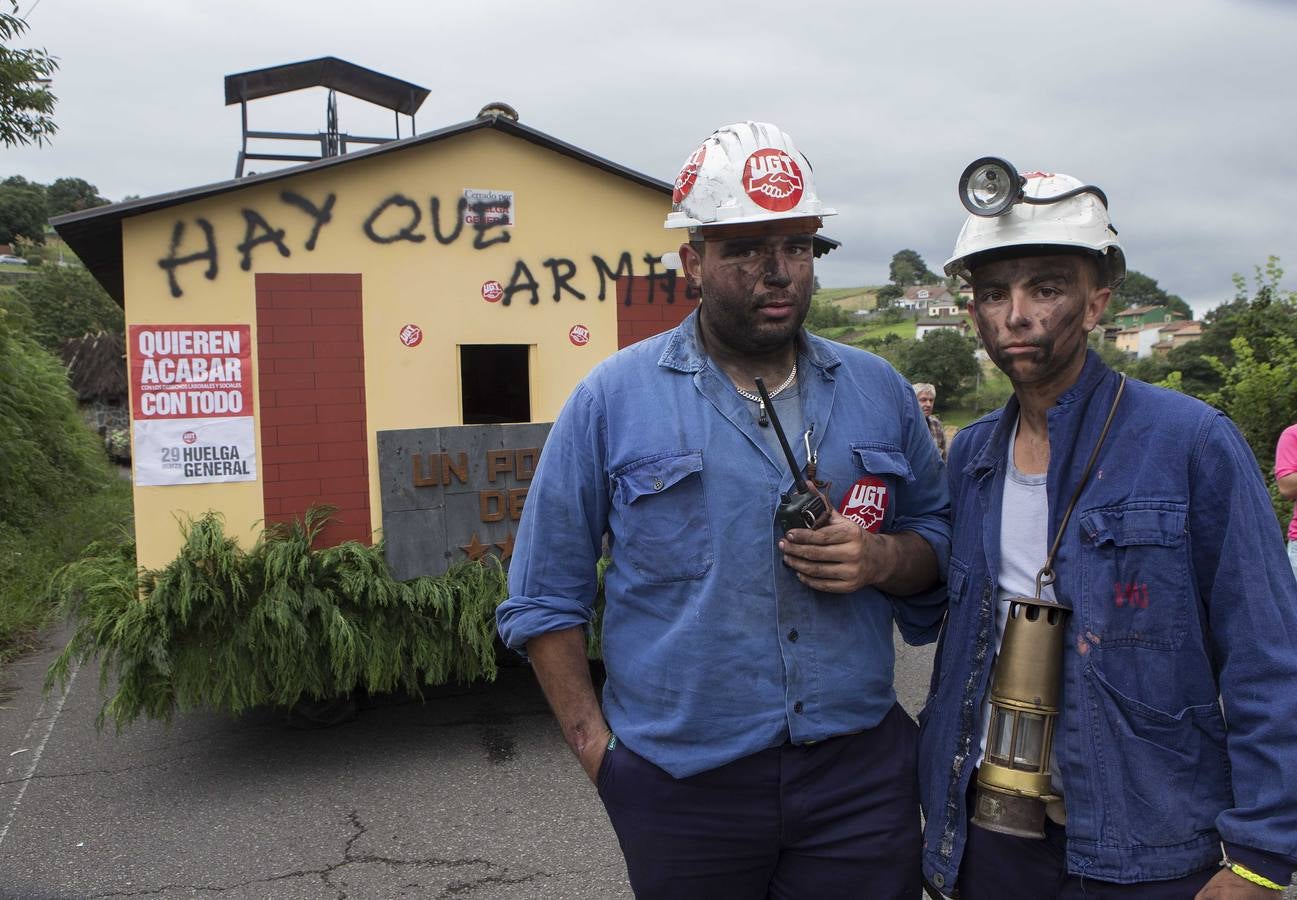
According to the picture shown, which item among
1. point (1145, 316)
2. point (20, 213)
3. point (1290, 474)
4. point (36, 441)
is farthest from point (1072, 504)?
point (1145, 316)

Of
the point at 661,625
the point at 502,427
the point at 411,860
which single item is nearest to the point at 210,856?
the point at 411,860

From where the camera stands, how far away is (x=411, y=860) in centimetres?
429

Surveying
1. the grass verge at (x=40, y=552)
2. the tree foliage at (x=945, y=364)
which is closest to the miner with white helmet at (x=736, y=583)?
the grass verge at (x=40, y=552)

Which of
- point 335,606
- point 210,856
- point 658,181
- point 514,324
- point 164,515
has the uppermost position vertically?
point 658,181

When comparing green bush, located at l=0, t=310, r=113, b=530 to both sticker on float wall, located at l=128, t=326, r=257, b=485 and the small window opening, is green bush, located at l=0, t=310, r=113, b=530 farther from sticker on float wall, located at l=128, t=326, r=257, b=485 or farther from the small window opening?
sticker on float wall, located at l=128, t=326, r=257, b=485

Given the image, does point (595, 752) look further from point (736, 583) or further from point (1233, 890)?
point (1233, 890)

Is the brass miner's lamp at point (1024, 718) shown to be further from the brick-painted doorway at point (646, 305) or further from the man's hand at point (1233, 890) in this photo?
the brick-painted doorway at point (646, 305)

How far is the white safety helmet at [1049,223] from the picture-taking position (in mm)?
1910

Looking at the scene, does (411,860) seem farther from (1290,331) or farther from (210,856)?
(1290,331)

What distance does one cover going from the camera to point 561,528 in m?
2.18

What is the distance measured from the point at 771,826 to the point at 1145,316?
95.1 meters

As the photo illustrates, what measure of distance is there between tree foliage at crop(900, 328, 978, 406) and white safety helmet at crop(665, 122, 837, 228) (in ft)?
106

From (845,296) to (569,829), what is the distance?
276 feet

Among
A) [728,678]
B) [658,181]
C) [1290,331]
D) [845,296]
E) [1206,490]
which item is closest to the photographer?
[1206,490]
